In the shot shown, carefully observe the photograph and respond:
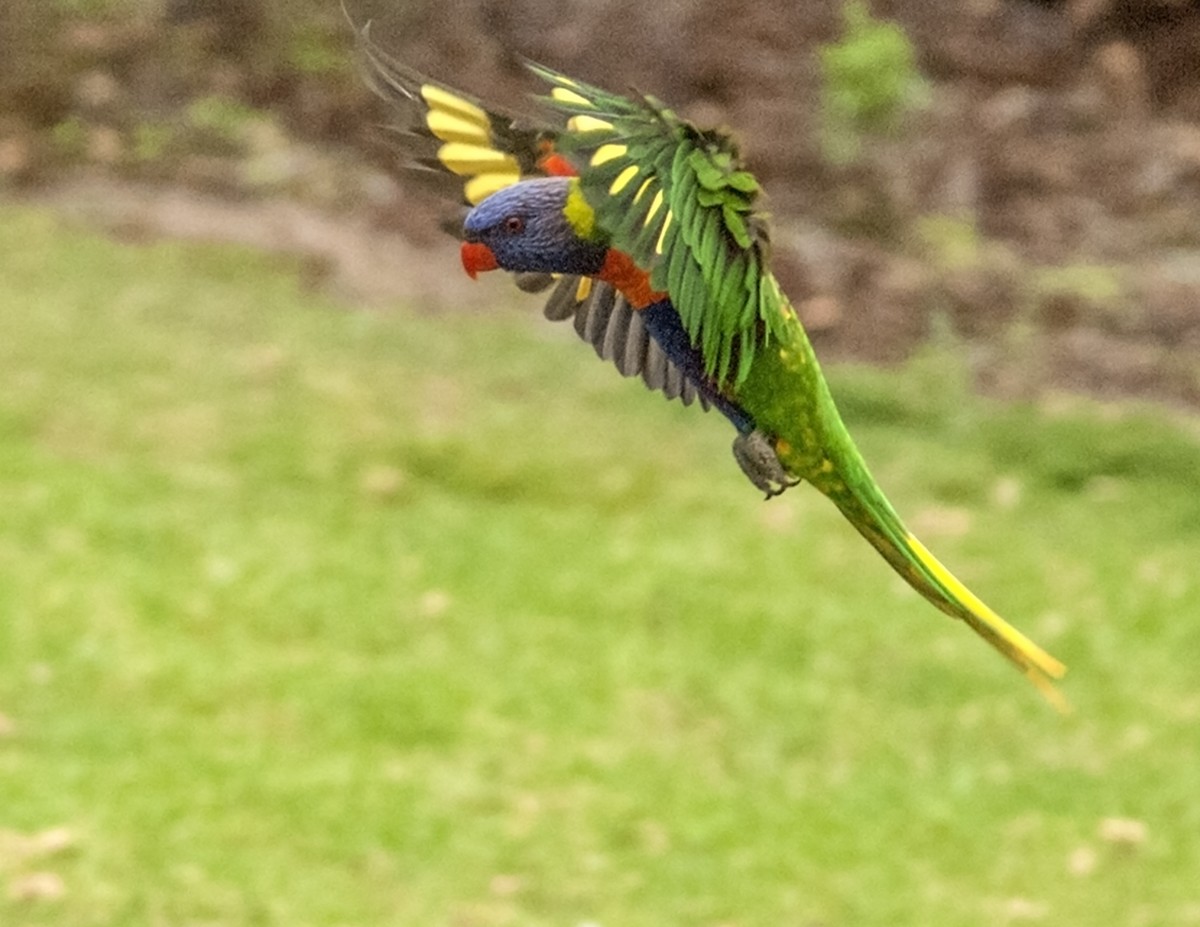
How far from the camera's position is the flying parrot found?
45 cm

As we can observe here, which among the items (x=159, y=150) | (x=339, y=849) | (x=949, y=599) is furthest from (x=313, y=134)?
(x=949, y=599)

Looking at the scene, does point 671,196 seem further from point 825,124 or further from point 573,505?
point 825,124

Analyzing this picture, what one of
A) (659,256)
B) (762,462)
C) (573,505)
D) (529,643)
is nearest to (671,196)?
(659,256)

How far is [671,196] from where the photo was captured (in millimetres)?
445

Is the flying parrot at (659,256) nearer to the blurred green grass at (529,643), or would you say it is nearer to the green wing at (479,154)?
the green wing at (479,154)

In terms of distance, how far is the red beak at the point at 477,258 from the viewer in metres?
0.50

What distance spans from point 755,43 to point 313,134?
51.5 inches

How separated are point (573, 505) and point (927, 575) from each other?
6.75 ft

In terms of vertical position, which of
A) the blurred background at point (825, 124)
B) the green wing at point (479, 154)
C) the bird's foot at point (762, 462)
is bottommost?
the bird's foot at point (762, 462)

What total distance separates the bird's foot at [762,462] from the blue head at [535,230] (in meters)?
0.10

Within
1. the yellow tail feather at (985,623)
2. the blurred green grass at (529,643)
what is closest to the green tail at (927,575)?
the yellow tail feather at (985,623)

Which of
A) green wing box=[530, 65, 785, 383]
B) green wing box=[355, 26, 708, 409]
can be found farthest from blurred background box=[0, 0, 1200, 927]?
green wing box=[530, 65, 785, 383]

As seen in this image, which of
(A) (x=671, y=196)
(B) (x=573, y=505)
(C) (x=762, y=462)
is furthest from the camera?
(B) (x=573, y=505)

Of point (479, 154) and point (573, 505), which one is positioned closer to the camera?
point (479, 154)
